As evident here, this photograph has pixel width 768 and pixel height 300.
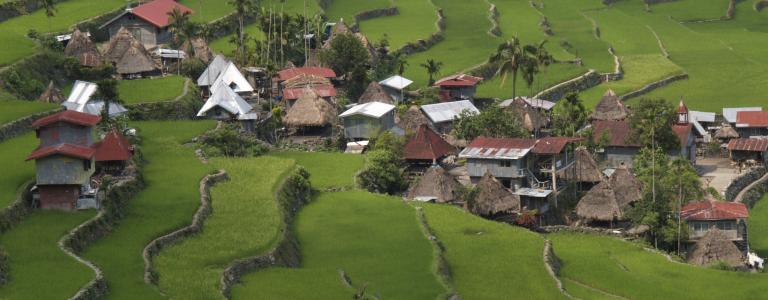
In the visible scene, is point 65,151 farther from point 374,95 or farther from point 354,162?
point 374,95

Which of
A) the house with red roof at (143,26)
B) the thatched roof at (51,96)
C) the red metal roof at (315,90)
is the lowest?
the red metal roof at (315,90)

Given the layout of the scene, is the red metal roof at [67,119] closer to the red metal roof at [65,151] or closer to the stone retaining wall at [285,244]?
the red metal roof at [65,151]

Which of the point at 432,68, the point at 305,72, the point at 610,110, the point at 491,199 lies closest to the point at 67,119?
the point at 491,199

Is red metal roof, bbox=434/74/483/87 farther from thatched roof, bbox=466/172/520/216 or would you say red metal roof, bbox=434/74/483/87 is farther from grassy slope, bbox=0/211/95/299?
grassy slope, bbox=0/211/95/299

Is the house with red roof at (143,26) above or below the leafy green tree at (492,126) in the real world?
above

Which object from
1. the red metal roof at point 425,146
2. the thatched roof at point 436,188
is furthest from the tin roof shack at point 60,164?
the red metal roof at point 425,146

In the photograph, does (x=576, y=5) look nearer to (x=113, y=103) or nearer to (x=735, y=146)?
(x=735, y=146)
